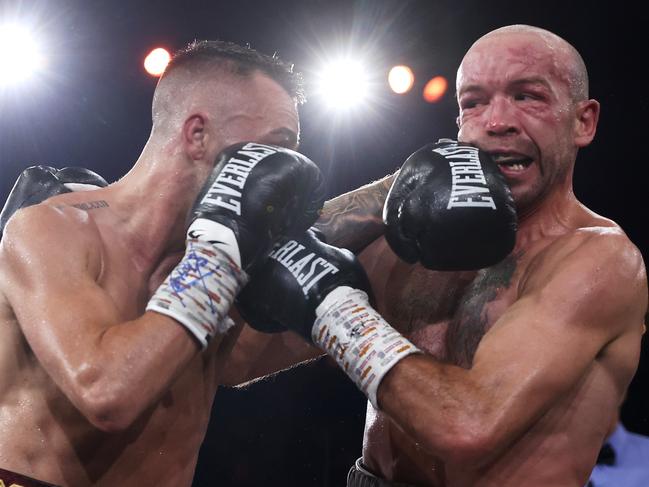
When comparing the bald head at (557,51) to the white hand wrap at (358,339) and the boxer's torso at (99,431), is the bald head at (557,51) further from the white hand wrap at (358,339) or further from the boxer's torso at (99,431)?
the boxer's torso at (99,431)

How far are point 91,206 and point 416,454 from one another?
114cm

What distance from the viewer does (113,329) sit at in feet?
5.66

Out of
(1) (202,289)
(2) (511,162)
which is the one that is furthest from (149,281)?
(2) (511,162)

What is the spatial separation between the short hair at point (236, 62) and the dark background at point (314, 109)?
263 centimetres

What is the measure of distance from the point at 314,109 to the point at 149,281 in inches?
142

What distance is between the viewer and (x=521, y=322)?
1.82 meters

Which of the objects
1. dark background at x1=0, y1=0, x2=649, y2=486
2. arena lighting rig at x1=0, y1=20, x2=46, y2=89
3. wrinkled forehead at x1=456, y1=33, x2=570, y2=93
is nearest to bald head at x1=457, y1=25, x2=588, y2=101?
wrinkled forehead at x1=456, y1=33, x2=570, y2=93

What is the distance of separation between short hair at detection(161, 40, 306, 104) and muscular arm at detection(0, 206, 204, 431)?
78 cm

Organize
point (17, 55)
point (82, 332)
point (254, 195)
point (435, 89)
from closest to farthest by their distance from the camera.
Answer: point (82, 332), point (254, 195), point (17, 55), point (435, 89)

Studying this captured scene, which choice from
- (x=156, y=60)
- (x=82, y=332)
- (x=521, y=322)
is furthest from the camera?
(x=156, y=60)

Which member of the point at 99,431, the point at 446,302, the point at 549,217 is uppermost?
the point at 549,217

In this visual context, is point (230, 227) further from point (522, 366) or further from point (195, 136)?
point (522, 366)

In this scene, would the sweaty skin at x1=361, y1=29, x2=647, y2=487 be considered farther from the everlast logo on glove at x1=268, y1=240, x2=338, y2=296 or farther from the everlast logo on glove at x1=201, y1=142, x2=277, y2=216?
the everlast logo on glove at x1=201, y1=142, x2=277, y2=216

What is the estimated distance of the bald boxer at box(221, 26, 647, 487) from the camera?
1751 millimetres
